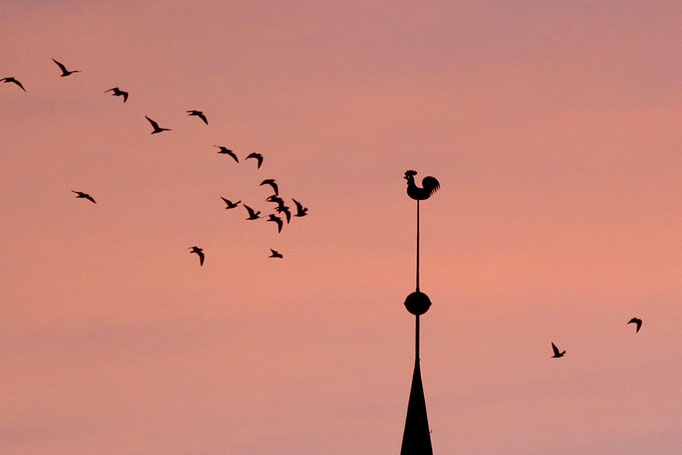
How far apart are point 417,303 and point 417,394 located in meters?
3.09

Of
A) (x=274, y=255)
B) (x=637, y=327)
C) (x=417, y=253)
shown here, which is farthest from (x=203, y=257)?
(x=637, y=327)

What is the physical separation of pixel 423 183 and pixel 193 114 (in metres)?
7.23

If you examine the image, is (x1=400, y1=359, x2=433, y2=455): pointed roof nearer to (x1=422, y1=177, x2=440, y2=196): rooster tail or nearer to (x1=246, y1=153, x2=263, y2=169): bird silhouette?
(x1=422, y1=177, x2=440, y2=196): rooster tail

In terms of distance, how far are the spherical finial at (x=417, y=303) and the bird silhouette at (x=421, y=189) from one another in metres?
2.92

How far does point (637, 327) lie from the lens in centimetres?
7419

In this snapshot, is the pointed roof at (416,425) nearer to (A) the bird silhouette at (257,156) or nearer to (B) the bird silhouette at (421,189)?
(B) the bird silhouette at (421,189)

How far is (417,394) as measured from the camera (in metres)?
73.0

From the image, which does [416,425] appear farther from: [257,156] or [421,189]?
[257,156]

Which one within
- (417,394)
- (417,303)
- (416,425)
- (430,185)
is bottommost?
(416,425)

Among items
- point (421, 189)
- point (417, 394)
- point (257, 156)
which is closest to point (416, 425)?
point (417, 394)

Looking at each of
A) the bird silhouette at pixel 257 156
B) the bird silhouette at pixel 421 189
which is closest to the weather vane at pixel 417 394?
the bird silhouette at pixel 421 189

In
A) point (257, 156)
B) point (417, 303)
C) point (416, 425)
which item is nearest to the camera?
point (416, 425)

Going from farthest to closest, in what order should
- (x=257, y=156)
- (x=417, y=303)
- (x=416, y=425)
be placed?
(x=257, y=156), (x=417, y=303), (x=416, y=425)

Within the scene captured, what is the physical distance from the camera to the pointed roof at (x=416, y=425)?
7156 cm
